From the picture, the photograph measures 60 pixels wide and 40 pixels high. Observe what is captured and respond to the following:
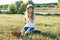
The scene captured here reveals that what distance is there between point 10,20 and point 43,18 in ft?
1.04

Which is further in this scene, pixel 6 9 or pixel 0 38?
pixel 6 9

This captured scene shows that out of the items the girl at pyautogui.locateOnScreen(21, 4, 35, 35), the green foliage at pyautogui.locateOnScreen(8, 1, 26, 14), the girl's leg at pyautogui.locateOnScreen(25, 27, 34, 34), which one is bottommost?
the girl's leg at pyautogui.locateOnScreen(25, 27, 34, 34)

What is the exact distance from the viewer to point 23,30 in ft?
5.35

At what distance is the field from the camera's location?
1591 mm

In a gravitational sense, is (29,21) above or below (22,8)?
below

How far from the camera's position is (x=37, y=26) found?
5.42ft

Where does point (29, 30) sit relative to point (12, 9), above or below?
below

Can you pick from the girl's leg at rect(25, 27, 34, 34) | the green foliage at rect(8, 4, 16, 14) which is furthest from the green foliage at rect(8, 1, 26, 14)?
the girl's leg at rect(25, 27, 34, 34)

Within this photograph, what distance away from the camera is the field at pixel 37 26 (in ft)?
5.22

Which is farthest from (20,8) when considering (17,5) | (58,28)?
(58,28)

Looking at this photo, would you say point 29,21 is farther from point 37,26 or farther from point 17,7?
point 17,7

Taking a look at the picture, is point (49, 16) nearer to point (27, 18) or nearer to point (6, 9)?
point (27, 18)

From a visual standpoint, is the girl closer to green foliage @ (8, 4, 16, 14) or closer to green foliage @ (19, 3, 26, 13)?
green foliage @ (19, 3, 26, 13)

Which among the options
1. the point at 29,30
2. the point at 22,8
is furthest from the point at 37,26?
the point at 22,8
